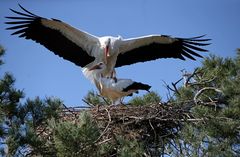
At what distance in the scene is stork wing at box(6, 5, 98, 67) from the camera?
746 centimetres

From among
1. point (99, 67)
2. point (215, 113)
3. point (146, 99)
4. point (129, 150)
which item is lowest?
point (129, 150)

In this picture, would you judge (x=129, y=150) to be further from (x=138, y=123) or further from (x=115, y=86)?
(x=115, y=86)

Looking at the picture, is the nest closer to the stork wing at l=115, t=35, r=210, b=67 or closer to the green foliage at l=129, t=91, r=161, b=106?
the green foliage at l=129, t=91, r=161, b=106

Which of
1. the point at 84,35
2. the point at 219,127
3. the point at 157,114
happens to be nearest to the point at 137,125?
the point at 157,114

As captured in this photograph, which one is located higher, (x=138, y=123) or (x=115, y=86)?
(x=115, y=86)

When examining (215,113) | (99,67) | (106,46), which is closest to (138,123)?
(215,113)

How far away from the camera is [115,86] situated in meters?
6.82

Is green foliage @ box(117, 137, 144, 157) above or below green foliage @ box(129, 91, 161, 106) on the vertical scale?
below

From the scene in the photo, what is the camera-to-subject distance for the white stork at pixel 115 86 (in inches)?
263

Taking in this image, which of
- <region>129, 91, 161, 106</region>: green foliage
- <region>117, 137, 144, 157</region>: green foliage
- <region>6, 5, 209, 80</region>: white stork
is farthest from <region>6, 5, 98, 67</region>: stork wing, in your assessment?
<region>117, 137, 144, 157</region>: green foliage

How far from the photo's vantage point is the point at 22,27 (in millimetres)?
7395

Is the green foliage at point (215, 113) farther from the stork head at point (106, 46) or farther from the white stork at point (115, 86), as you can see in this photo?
the stork head at point (106, 46)

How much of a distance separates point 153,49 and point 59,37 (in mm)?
1548

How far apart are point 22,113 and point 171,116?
95.9 inches
